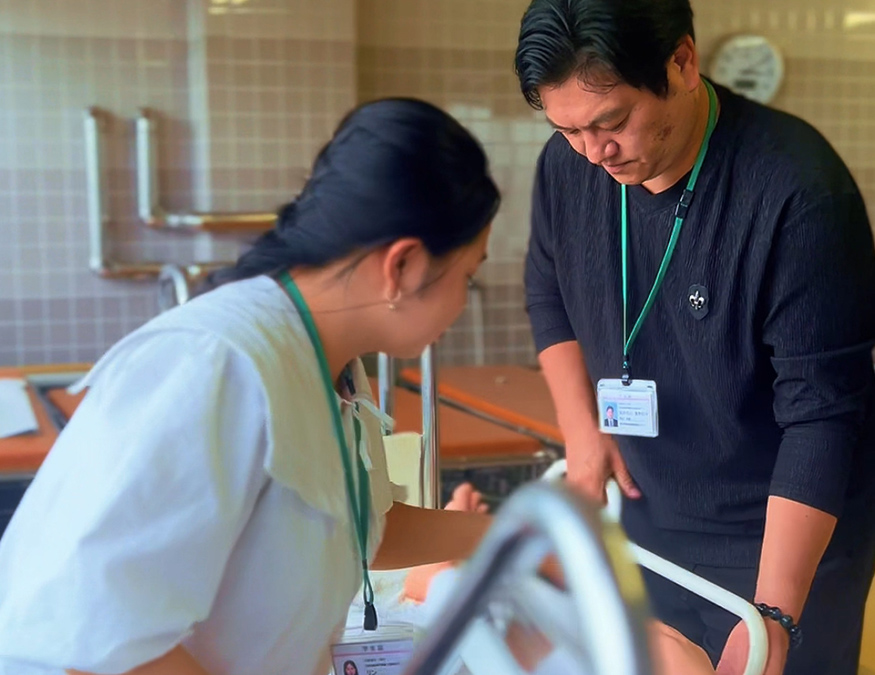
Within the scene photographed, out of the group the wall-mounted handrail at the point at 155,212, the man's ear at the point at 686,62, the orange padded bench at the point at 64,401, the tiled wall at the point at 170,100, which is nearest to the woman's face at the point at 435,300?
the man's ear at the point at 686,62

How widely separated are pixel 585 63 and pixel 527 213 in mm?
3670

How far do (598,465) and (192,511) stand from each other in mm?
1079

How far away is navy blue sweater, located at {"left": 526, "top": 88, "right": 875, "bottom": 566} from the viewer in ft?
4.89

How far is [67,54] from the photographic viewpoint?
14.5ft

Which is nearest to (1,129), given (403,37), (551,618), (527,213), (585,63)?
(403,37)

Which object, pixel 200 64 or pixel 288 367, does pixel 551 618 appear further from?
pixel 200 64

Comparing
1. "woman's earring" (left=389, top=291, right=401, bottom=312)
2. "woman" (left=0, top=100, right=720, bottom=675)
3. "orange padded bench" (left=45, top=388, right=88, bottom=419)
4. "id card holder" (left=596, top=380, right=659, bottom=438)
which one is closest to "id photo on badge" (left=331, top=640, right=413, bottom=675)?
"woman" (left=0, top=100, right=720, bottom=675)

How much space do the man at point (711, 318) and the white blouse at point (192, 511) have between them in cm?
64

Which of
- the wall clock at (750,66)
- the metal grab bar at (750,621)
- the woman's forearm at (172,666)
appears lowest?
the metal grab bar at (750,621)

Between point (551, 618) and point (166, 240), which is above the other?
point (551, 618)

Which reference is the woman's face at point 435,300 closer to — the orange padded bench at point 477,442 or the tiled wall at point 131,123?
the orange padded bench at point 477,442

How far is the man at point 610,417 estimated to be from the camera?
1.76 metres

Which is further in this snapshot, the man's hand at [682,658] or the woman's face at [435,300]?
the man's hand at [682,658]

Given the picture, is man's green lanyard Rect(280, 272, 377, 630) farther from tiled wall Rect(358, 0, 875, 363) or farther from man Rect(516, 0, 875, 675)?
tiled wall Rect(358, 0, 875, 363)
